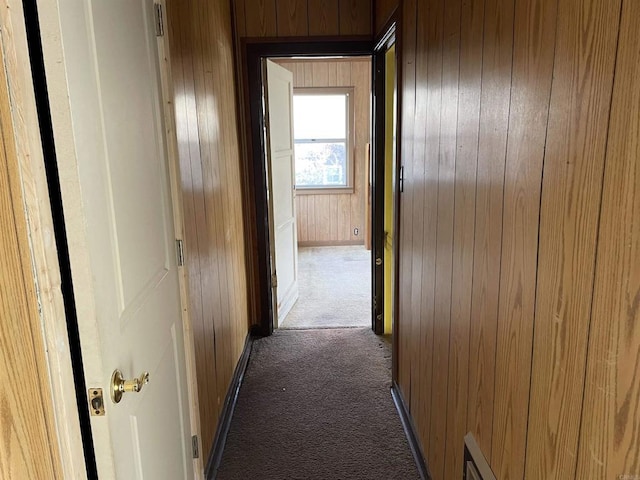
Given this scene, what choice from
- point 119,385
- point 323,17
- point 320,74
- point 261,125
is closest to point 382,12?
point 323,17

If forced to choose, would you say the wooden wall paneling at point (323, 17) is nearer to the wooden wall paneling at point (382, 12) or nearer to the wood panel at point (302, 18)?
the wood panel at point (302, 18)

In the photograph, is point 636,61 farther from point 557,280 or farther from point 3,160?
point 3,160

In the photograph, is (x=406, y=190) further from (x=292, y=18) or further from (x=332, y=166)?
(x=332, y=166)

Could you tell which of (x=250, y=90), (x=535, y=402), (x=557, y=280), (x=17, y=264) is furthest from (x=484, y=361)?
(x=250, y=90)

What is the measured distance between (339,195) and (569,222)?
18.0 feet

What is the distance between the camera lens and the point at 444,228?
1.69m

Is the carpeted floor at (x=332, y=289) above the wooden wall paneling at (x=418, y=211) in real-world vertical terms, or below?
below

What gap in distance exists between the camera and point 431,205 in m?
1.85

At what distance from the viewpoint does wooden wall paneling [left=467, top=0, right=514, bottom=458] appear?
1158mm

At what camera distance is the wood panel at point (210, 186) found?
6.18 ft

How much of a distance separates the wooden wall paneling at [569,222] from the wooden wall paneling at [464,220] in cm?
44

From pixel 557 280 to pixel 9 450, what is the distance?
3.12 ft

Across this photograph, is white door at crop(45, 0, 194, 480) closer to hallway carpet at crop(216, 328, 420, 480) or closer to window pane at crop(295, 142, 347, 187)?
hallway carpet at crop(216, 328, 420, 480)

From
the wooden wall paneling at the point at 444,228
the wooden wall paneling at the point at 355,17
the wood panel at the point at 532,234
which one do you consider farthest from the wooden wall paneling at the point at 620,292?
the wooden wall paneling at the point at 355,17
